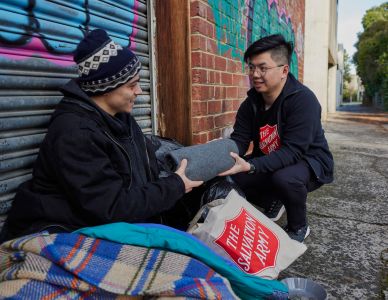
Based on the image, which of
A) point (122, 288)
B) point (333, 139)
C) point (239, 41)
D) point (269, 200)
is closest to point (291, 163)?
point (269, 200)

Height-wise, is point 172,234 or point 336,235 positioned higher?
point 172,234

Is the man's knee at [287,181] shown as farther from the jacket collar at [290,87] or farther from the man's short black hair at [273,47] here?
the man's short black hair at [273,47]

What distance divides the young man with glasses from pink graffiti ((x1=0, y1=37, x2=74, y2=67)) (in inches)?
47.9

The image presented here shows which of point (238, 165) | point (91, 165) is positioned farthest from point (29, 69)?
point (238, 165)

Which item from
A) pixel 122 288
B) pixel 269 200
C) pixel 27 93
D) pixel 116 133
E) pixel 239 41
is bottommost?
pixel 269 200

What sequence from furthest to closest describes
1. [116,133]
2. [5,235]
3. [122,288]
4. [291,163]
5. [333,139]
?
[333,139] → [291,163] → [116,133] → [5,235] → [122,288]

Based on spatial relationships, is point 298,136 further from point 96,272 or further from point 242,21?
point 242,21

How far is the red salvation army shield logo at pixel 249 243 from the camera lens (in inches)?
65.7

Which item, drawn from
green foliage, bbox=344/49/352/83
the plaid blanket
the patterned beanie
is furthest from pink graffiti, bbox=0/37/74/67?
green foliage, bbox=344/49/352/83

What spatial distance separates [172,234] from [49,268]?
0.46 meters

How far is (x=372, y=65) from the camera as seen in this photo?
89.5 feet

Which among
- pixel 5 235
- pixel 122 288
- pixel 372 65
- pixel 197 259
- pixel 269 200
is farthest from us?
pixel 372 65

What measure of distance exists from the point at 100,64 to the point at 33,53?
482 mm

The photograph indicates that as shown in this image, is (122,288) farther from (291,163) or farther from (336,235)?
(336,235)
